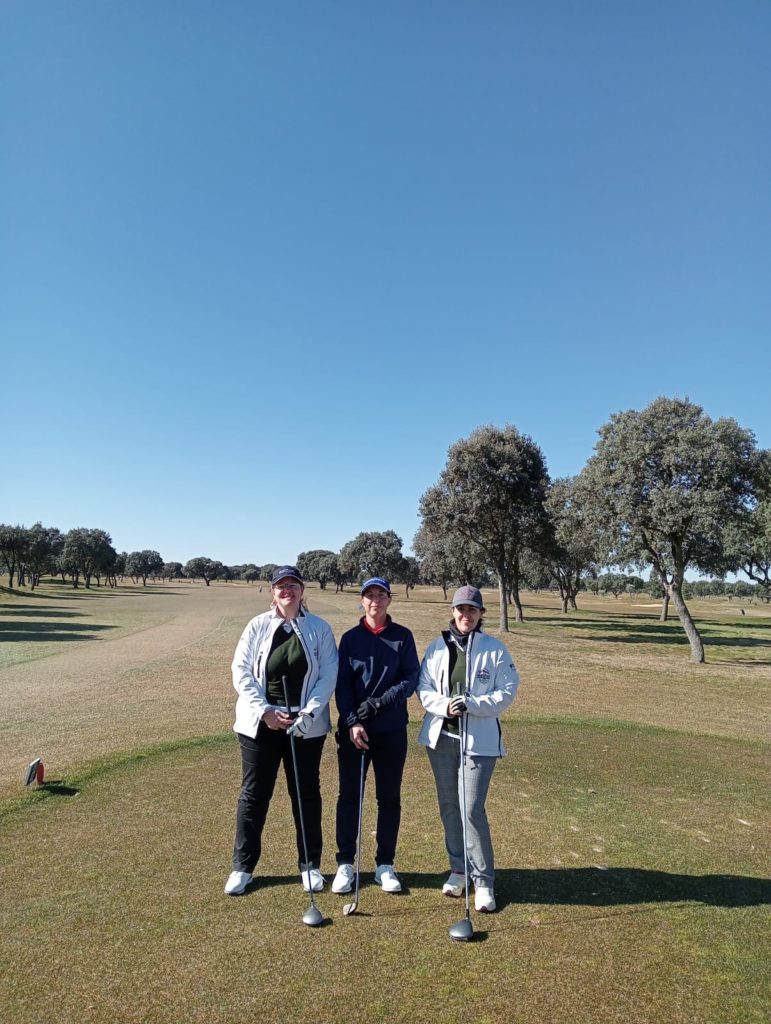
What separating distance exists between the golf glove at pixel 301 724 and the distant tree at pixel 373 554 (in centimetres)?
10402

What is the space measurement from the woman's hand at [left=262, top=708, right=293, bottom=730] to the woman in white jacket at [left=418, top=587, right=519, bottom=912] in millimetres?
1159

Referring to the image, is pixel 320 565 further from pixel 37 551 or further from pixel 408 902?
pixel 408 902

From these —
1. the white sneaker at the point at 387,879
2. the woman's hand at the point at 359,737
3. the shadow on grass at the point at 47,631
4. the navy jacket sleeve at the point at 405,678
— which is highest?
the navy jacket sleeve at the point at 405,678

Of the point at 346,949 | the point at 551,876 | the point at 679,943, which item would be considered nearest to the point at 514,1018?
the point at 346,949

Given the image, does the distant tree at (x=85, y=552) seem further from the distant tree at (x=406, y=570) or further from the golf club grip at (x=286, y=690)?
the golf club grip at (x=286, y=690)

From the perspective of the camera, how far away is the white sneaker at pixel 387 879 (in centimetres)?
514

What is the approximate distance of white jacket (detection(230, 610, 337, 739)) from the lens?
533cm

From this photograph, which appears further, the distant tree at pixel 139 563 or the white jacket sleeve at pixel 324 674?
the distant tree at pixel 139 563

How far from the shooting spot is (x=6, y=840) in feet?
20.4

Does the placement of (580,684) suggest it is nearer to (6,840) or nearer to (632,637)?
(6,840)

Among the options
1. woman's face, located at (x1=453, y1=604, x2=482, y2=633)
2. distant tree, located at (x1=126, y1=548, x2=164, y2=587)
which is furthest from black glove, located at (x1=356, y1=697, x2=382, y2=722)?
distant tree, located at (x1=126, y1=548, x2=164, y2=587)

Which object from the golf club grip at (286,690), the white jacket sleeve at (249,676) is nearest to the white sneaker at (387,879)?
the golf club grip at (286,690)

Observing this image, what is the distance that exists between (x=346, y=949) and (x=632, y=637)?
120 ft

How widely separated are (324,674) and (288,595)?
781mm
